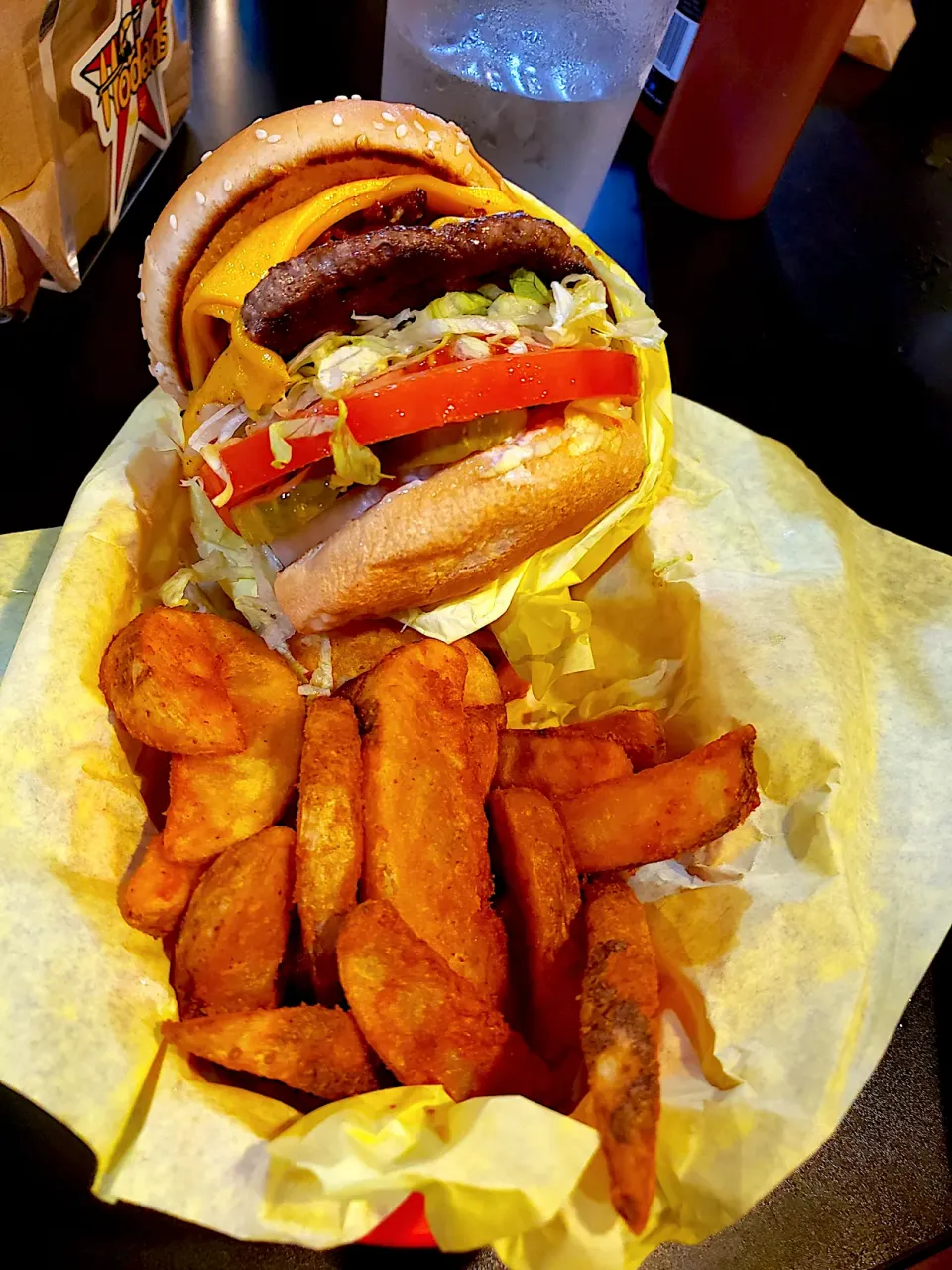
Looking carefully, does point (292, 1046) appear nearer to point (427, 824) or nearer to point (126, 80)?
point (427, 824)

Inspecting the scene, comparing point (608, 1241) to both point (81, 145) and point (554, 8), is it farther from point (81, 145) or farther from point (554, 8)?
point (554, 8)

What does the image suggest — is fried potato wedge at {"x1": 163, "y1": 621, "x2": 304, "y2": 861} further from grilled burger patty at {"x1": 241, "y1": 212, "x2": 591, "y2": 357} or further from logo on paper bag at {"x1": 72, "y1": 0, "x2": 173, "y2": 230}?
logo on paper bag at {"x1": 72, "y1": 0, "x2": 173, "y2": 230}

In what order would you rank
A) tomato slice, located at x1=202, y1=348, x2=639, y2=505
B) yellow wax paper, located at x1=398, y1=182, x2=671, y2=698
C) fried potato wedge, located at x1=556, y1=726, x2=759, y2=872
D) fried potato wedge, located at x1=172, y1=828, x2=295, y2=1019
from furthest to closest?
yellow wax paper, located at x1=398, y1=182, x2=671, y2=698
tomato slice, located at x1=202, y1=348, x2=639, y2=505
fried potato wedge, located at x1=556, y1=726, x2=759, y2=872
fried potato wedge, located at x1=172, y1=828, x2=295, y2=1019

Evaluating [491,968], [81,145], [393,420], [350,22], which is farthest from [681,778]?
[350,22]

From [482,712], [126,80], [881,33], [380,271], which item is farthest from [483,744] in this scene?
[881,33]

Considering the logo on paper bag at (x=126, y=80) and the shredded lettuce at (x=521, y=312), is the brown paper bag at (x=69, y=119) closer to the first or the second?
the logo on paper bag at (x=126, y=80)

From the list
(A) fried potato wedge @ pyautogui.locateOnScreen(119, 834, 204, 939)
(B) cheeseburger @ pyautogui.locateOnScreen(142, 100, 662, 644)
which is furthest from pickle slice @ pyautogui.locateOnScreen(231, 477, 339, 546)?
(A) fried potato wedge @ pyautogui.locateOnScreen(119, 834, 204, 939)
